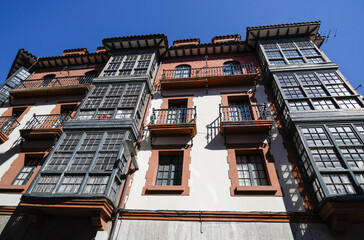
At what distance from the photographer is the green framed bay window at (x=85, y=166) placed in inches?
291

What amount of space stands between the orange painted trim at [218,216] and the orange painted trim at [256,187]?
2.76 feet

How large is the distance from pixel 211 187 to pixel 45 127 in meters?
10.2

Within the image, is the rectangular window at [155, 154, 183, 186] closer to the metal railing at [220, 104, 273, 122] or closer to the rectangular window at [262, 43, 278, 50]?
the metal railing at [220, 104, 273, 122]

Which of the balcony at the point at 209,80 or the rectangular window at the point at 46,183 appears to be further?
the balcony at the point at 209,80

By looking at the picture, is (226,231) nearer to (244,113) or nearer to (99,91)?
(244,113)

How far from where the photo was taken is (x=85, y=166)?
8.15 m

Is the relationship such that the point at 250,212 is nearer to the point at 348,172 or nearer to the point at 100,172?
the point at 348,172

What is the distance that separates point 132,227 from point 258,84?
34.7ft

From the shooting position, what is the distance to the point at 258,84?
1299 cm

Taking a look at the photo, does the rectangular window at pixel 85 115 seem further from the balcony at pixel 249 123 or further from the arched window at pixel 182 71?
the arched window at pixel 182 71

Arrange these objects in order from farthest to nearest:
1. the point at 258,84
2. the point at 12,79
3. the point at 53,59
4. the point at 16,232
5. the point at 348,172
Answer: the point at 53,59 → the point at 12,79 → the point at 258,84 → the point at 16,232 → the point at 348,172

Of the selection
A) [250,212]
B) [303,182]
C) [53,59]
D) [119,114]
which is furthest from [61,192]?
[53,59]

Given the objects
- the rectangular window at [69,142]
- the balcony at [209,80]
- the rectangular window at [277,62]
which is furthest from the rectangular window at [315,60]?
the rectangular window at [69,142]

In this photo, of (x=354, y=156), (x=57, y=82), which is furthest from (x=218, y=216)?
(x=57, y=82)
